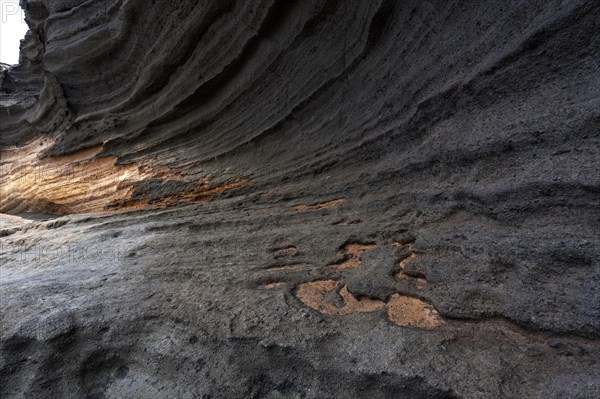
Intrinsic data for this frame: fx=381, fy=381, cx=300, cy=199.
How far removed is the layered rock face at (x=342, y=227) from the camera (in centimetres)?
158

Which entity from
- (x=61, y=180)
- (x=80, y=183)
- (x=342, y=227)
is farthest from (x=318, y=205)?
(x=61, y=180)

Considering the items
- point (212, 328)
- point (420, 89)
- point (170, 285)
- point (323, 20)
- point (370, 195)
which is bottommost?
point (212, 328)

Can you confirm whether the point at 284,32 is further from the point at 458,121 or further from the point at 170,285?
the point at 170,285

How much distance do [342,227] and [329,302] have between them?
80 cm

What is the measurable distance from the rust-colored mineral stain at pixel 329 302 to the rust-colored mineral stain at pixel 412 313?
0.07 metres

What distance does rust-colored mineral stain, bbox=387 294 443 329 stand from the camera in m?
1.70

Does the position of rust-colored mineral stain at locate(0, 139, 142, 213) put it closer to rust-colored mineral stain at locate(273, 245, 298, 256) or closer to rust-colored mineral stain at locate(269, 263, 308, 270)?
rust-colored mineral stain at locate(273, 245, 298, 256)

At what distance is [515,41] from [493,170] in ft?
2.91

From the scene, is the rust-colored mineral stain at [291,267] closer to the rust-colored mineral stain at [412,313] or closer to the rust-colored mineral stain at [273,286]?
the rust-colored mineral stain at [273,286]

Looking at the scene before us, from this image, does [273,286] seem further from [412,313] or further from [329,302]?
[412,313]

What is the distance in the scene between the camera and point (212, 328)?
1948 millimetres

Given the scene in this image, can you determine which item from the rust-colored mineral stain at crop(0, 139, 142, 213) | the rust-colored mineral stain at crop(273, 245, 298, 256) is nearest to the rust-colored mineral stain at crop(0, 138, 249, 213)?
the rust-colored mineral stain at crop(0, 139, 142, 213)

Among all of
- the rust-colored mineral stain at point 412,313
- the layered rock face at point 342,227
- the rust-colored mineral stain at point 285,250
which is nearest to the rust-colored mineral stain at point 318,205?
the layered rock face at point 342,227

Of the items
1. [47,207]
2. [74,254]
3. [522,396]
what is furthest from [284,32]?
[47,207]
